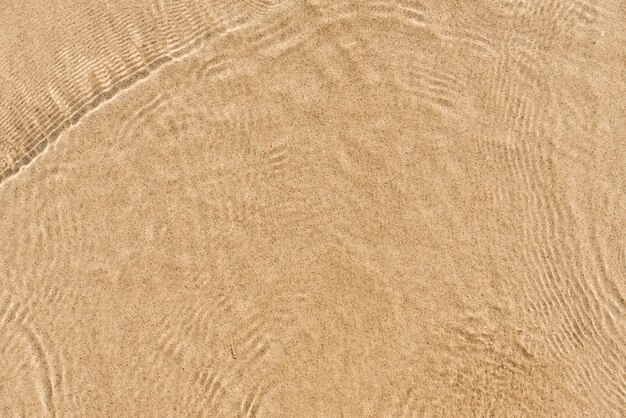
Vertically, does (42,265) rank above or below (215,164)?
below

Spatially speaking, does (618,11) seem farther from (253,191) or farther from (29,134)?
(29,134)

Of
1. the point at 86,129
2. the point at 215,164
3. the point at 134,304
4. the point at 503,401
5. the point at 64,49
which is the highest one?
the point at 64,49

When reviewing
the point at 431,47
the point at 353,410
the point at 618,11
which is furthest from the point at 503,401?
the point at 618,11

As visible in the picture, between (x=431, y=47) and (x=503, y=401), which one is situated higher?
(x=431, y=47)

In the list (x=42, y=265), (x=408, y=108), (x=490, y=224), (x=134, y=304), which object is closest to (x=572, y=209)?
(x=490, y=224)

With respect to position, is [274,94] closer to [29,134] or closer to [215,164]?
[215,164]

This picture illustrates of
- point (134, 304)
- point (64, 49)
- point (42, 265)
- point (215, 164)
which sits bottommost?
point (134, 304)
